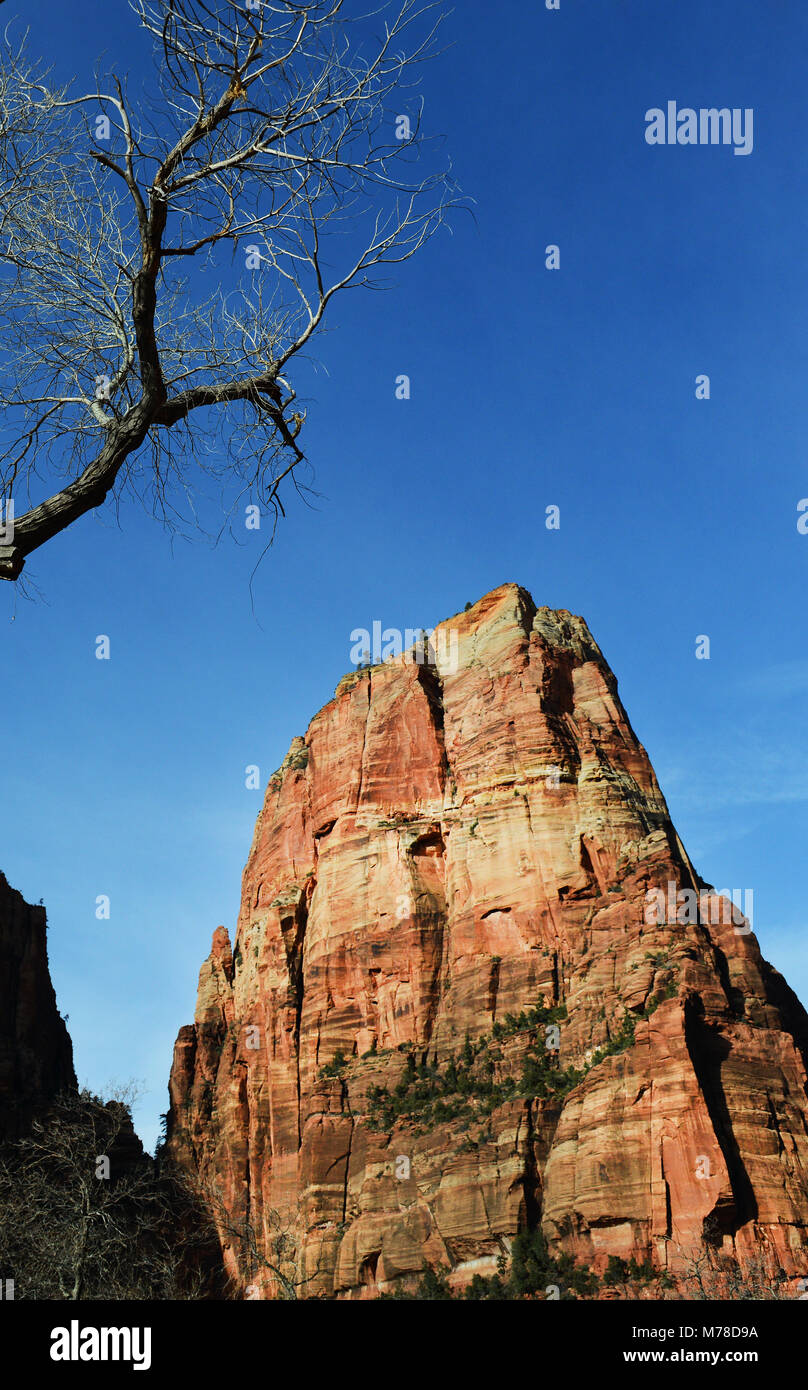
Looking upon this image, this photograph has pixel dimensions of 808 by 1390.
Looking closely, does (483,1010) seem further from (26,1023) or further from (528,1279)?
(26,1023)

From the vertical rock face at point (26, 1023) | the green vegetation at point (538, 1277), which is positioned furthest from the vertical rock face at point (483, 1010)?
the vertical rock face at point (26, 1023)

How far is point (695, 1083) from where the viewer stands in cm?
4866

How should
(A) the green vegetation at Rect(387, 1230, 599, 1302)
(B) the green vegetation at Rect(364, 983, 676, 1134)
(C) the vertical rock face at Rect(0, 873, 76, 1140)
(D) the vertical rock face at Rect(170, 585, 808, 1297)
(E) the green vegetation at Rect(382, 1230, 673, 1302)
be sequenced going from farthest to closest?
(C) the vertical rock face at Rect(0, 873, 76, 1140)
(B) the green vegetation at Rect(364, 983, 676, 1134)
(D) the vertical rock face at Rect(170, 585, 808, 1297)
(A) the green vegetation at Rect(387, 1230, 599, 1302)
(E) the green vegetation at Rect(382, 1230, 673, 1302)

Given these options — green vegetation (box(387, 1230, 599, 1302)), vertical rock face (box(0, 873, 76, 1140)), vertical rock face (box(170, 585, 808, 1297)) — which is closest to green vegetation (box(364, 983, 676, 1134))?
vertical rock face (box(170, 585, 808, 1297))

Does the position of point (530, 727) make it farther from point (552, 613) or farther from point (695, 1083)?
point (695, 1083)

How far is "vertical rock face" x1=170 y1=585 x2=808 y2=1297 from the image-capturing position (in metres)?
49.6

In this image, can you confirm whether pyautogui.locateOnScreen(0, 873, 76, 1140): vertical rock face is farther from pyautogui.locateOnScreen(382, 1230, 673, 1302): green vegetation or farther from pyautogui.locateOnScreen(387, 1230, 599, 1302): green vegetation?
pyautogui.locateOnScreen(382, 1230, 673, 1302): green vegetation

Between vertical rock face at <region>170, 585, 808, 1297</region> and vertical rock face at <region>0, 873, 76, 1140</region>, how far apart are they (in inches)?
496

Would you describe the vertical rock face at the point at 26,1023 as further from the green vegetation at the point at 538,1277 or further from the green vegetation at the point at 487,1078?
the green vegetation at the point at 538,1277

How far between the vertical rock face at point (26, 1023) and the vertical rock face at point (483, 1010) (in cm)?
1260

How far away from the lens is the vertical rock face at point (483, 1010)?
49.6 m

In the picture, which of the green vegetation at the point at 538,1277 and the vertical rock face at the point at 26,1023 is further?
the vertical rock face at the point at 26,1023

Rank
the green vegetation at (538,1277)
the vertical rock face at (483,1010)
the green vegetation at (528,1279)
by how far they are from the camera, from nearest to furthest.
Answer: the green vegetation at (538,1277) < the green vegetation at (528,1279) < the vertical rock face at (483,1010)

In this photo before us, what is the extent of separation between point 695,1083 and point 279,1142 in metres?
36.3
